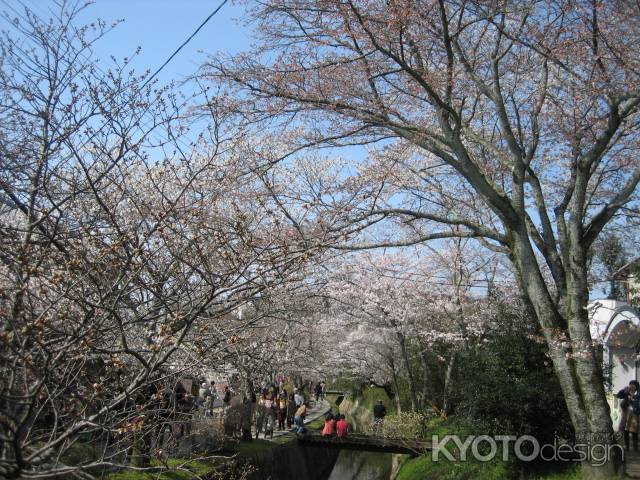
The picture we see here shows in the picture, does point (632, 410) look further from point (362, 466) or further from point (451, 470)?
point (362, 466)

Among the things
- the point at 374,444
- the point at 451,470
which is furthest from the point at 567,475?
the point at 374,444

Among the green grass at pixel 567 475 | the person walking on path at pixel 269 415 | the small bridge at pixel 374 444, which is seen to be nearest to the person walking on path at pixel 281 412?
the person walking on path at pixel 269 415

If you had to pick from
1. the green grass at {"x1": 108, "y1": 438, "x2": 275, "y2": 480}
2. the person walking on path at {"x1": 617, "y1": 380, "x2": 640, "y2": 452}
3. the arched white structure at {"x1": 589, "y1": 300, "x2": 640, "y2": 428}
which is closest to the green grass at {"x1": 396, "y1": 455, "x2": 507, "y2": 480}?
the person walking on path at {"x1": 617, "y1": 380, "x2": 640, "y2": 452}

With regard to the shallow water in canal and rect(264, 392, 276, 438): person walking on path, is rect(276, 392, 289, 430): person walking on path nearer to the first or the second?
rect(264, 392, 276, 438): person walking on path

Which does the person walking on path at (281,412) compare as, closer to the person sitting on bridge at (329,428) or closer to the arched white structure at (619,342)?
the person sitting on bridge at (329,428)

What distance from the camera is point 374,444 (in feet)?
48.6

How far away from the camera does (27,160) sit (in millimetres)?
5906

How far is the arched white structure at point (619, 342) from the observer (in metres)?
13.4

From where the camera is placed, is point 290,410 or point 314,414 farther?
point 314,414

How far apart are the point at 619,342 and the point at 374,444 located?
20.5ft

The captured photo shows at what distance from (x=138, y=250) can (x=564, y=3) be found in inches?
286

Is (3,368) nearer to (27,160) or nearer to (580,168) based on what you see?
(27,160)

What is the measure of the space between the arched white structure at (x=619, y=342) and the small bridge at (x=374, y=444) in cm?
442

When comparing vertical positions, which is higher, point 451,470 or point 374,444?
point 374,444
